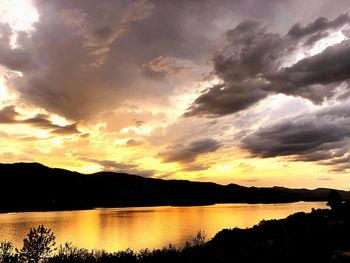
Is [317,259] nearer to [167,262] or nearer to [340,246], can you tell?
[340,246]

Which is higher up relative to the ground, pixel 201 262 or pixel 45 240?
pixel 45 240

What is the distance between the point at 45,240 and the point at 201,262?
2321 centimetres

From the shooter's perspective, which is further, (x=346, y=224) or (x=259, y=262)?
(x=346, y=224)

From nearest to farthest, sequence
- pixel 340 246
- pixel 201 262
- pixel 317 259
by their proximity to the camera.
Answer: pixel 317 259
pixel 340 246
pixel 201 262

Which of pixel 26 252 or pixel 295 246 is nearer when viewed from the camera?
pixel 295 246

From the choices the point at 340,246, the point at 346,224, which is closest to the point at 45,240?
the point at 340,246

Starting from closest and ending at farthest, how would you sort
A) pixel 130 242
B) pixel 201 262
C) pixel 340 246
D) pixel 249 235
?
1. pixel 340 246
2. pixel 201 262
3. pixel 249 235
4. pixel 130 242

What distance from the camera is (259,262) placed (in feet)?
133

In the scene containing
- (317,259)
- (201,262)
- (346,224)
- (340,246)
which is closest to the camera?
(317,259)

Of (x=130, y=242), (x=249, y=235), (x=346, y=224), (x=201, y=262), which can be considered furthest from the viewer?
(x=130, y=242)

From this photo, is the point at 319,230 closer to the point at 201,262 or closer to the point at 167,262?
the point at 201,262

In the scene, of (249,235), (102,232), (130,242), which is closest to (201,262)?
(249,235)

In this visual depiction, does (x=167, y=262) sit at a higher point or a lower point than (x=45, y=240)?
lower

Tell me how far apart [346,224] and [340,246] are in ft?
43.6
